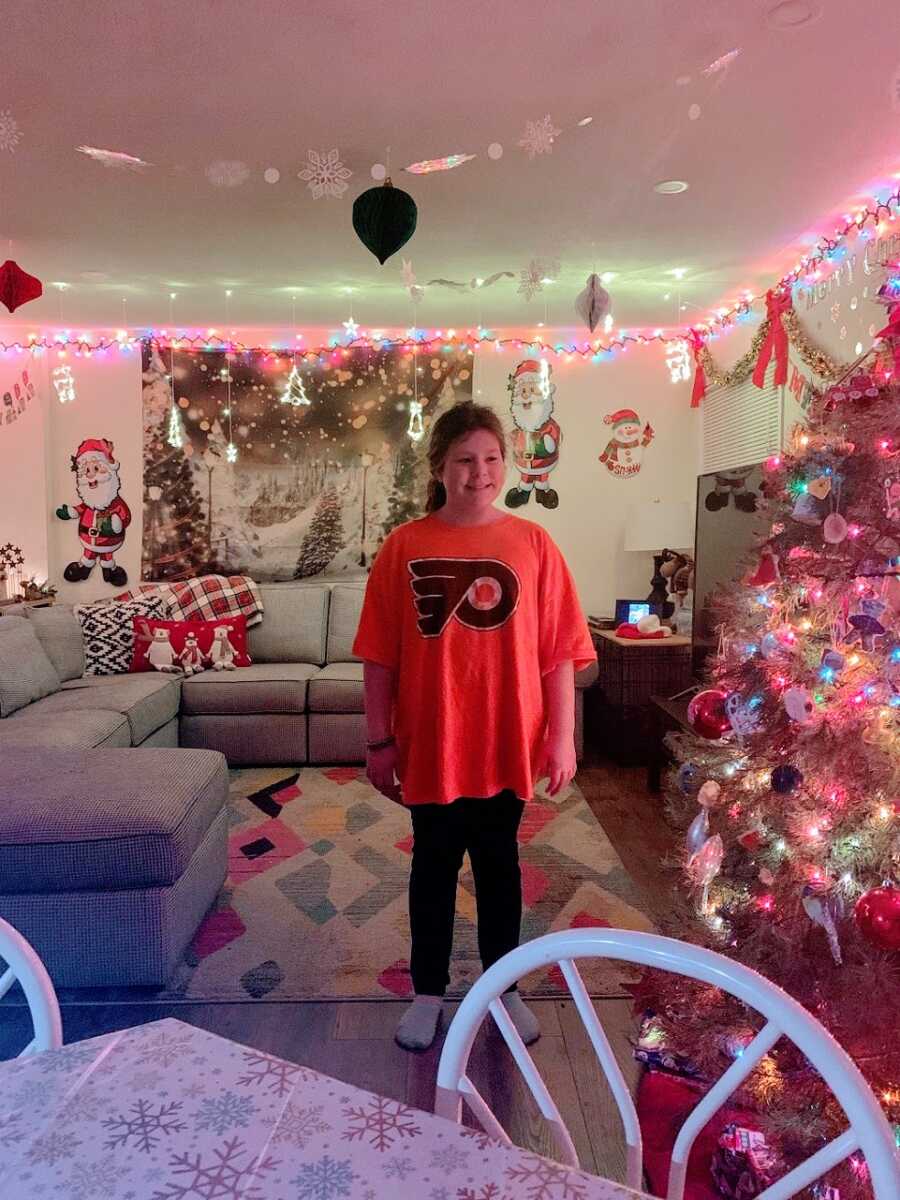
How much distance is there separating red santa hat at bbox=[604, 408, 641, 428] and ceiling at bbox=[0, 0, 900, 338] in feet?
3.50

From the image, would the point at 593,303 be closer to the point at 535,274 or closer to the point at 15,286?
the point at 535,274

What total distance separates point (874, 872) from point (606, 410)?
378 cm

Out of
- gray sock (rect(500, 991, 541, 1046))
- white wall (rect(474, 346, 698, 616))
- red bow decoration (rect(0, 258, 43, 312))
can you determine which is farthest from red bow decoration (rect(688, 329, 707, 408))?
gray sock (rect(500, 991, 541, 1046))

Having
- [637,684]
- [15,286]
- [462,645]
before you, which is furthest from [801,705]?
[15,286]

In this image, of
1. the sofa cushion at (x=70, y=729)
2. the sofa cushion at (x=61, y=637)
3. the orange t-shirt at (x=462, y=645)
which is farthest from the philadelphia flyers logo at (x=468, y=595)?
the sofa cushion at (x=61, y=637)

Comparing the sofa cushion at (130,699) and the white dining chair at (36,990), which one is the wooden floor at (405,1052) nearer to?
the white dining chair at (36,990)

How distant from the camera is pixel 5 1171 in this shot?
0.60 m

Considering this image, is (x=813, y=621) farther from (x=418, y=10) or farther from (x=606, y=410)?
(x=606, y=410)

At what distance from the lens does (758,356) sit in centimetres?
366

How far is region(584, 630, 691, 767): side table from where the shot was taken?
12.8 ft

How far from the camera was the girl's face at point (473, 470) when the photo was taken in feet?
5.16

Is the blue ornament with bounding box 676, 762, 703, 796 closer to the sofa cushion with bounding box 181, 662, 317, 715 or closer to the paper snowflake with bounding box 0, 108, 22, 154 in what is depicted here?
the paper snowflake with bounding box 0, 108, 22, 154

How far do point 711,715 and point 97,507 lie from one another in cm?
408

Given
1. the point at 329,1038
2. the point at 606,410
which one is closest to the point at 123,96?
the point at 329,1038
